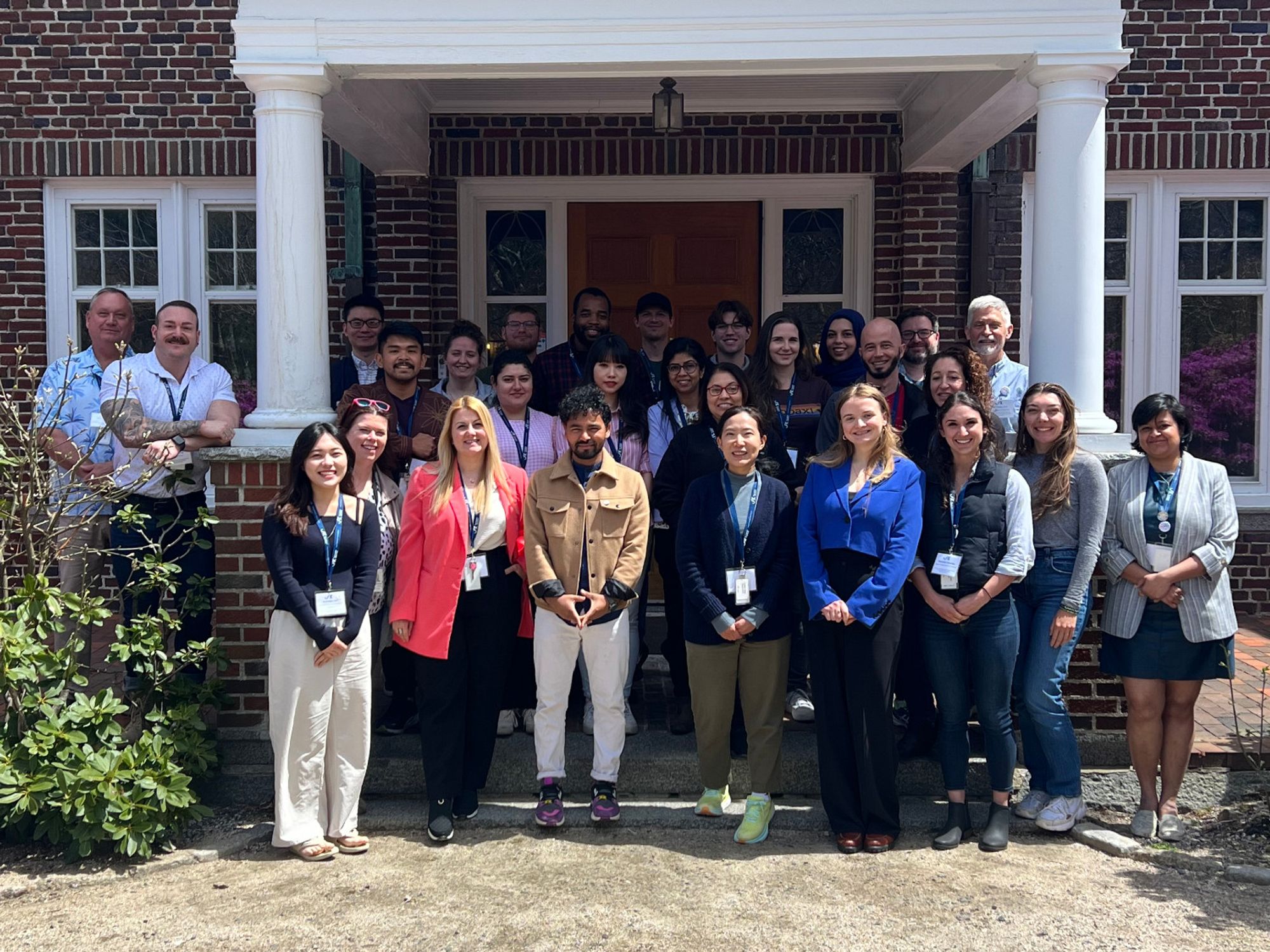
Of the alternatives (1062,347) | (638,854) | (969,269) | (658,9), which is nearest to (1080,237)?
(1062,347)

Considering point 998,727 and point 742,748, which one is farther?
point 742,748

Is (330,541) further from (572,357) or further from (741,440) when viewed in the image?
(572,357)

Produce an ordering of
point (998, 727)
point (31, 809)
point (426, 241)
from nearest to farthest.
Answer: point (31, 809) → point (998, 727) → point (426, 241)

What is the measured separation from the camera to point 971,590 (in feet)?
15.2

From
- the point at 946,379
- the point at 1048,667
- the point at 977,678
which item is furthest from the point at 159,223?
the point at 1048,667

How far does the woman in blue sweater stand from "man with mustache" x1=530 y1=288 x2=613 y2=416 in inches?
57.9

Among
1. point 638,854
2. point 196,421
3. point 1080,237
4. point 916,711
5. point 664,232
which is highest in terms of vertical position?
point 664,232

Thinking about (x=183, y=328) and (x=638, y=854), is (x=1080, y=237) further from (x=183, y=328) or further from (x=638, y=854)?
(x=183, y=328)

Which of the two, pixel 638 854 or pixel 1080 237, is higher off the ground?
pixel 1080 237

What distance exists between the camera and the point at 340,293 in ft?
25.4

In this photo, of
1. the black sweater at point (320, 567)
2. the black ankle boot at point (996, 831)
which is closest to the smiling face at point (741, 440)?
the black sweater at point (320, 567)

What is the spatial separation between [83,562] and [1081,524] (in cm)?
439

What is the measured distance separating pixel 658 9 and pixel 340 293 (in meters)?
3.32

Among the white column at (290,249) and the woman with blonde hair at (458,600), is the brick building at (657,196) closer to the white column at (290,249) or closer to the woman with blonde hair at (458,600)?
the white column at (290,249)
